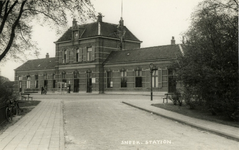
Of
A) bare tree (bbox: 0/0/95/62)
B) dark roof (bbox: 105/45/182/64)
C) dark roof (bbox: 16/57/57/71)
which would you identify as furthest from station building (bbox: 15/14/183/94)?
bare tree (bbox: 0/0/95/62)

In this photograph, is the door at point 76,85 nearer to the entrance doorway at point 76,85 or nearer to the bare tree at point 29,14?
the entrance doorway at point 76,85

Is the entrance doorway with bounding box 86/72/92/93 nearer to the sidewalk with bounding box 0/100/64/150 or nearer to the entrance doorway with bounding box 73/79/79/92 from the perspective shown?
the entrance doorway with bounding box 73/79/79/92

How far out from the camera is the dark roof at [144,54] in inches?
1427

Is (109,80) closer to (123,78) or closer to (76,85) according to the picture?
(123,78)

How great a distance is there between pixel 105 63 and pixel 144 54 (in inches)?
247

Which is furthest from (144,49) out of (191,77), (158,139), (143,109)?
(158,139)

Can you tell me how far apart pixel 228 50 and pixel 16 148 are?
8933mm

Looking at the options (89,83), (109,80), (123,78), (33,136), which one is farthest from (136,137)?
(89,83)

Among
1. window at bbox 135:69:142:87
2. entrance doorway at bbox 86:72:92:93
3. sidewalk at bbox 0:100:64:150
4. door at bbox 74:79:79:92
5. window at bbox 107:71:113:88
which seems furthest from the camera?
door at bbox 74:79:79:92

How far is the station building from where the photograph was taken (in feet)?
121

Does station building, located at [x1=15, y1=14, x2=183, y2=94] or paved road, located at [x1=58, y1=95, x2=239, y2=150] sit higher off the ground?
station building, located at [x1=15, y1=14, x2=183, y2=94]

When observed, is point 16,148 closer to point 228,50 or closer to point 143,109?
point 228,50

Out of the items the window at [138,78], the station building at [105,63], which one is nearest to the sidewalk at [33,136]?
the station building at [105,63]

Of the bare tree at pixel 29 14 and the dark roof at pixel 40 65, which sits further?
the dark roof at pixel 40 65
